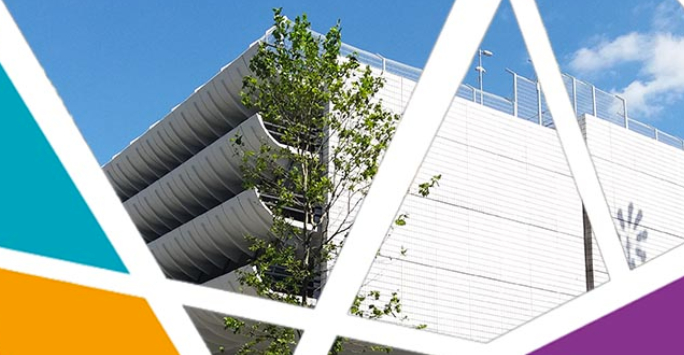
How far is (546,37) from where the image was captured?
14.8 ft

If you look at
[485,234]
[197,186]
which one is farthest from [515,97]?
[197,186]

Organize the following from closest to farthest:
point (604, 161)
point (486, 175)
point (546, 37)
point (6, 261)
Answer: point (6, 261) → point (546, 37) → point (486, 175) → point (604, 161)

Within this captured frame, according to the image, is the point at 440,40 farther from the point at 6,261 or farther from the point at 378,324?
the point at 6,261

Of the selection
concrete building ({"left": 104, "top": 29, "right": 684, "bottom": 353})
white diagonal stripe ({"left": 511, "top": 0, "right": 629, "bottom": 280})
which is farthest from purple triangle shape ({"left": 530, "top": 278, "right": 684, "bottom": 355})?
concrete building ({"left": 104, "top": 29, "right": 684, "bottom": 353})

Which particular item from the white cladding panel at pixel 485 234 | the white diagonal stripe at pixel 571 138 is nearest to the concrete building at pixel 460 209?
the white cladding panel at pixel 485 234

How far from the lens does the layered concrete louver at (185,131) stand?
38.9 metres

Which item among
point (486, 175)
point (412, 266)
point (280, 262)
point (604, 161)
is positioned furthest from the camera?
point (604, 161)

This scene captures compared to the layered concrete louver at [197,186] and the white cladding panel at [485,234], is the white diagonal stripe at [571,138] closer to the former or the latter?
the white cladding panel at [485,234]

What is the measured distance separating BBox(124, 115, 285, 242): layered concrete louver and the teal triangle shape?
29250mm

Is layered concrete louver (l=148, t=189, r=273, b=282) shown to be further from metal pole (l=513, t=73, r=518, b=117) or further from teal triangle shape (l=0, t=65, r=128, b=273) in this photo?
teal triangle shape (l=0, t=65, r=128, b=273)

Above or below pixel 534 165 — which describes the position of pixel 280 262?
below

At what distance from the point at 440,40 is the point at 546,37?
555 mm

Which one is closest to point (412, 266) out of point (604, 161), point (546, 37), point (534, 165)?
point (534, 165)
